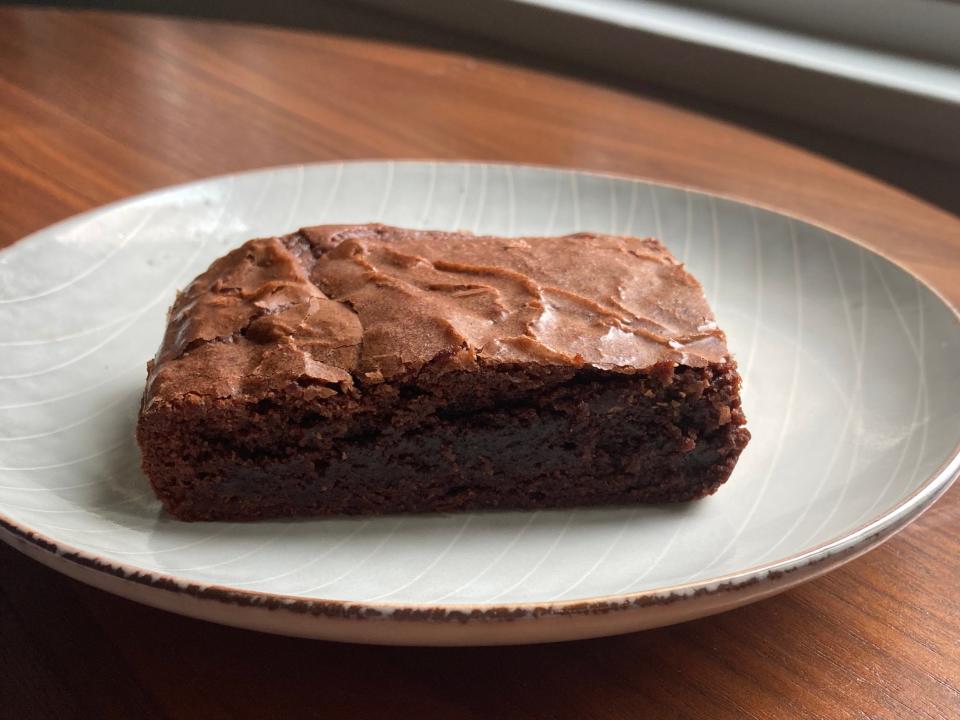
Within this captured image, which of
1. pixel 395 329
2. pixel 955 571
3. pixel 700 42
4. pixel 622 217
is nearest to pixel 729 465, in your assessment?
pixel 955 571

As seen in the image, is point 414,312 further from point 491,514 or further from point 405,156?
point 405,156

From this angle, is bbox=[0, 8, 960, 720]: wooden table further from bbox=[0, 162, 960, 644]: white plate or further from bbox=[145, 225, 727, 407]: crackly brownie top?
bbox=[145, 225, 727, 407]: crackly brownie top

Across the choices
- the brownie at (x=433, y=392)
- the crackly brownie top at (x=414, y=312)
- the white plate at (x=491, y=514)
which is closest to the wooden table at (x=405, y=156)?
the white plate at (x=491, y=514)

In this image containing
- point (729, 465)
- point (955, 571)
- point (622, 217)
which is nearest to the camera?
point (955, 571)

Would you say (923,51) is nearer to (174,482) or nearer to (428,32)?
(428,32)

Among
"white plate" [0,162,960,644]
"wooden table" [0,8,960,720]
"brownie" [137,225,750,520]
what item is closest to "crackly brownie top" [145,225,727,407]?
"brownie" [137,225,750,520]

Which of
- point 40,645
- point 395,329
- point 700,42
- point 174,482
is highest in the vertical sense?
point 700,42
